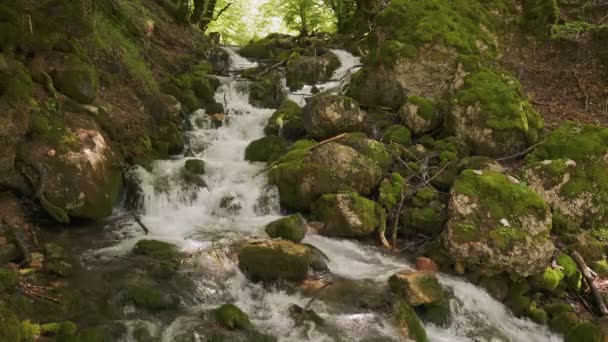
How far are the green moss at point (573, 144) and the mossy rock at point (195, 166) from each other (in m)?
7.05

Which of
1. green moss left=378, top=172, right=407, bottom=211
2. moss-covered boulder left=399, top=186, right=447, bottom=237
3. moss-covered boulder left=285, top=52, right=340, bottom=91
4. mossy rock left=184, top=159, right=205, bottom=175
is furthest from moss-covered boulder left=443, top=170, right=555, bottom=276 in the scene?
moss-covered boulder left=285, top=52, right=340, bottom=91

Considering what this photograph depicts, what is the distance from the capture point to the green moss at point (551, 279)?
7527mm

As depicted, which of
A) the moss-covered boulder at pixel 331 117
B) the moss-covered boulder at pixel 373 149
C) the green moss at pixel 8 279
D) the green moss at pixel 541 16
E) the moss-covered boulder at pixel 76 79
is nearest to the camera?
the green moss at pixel 8 279

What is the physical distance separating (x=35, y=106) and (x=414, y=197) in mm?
6938

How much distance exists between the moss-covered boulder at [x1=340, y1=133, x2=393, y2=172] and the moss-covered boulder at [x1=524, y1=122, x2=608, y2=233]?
2778 millimetres

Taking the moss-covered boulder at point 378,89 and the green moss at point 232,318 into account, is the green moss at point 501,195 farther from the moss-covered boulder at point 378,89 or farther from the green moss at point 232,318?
the green moss at point 232,318

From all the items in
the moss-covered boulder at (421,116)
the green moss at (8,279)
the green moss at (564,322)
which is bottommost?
the green moss at (564,322)

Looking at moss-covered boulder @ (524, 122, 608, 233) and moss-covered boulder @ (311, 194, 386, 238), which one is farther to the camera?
moss-covered boulder @ (524, 122, 608, 233)

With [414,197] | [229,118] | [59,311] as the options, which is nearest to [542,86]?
[414,197]

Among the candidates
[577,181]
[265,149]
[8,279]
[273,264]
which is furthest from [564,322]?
[8,279]

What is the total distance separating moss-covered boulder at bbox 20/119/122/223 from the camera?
23.3 ft

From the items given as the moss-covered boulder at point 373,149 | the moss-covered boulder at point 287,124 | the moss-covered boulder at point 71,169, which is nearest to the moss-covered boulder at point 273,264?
the moss-covered boulder at point 71,169

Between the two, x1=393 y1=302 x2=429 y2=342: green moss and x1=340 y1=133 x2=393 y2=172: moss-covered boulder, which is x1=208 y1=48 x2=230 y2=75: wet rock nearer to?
x1=340 y1=133 x2=393 y2=172: moss-covered boulder

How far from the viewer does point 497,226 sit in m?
7.72
